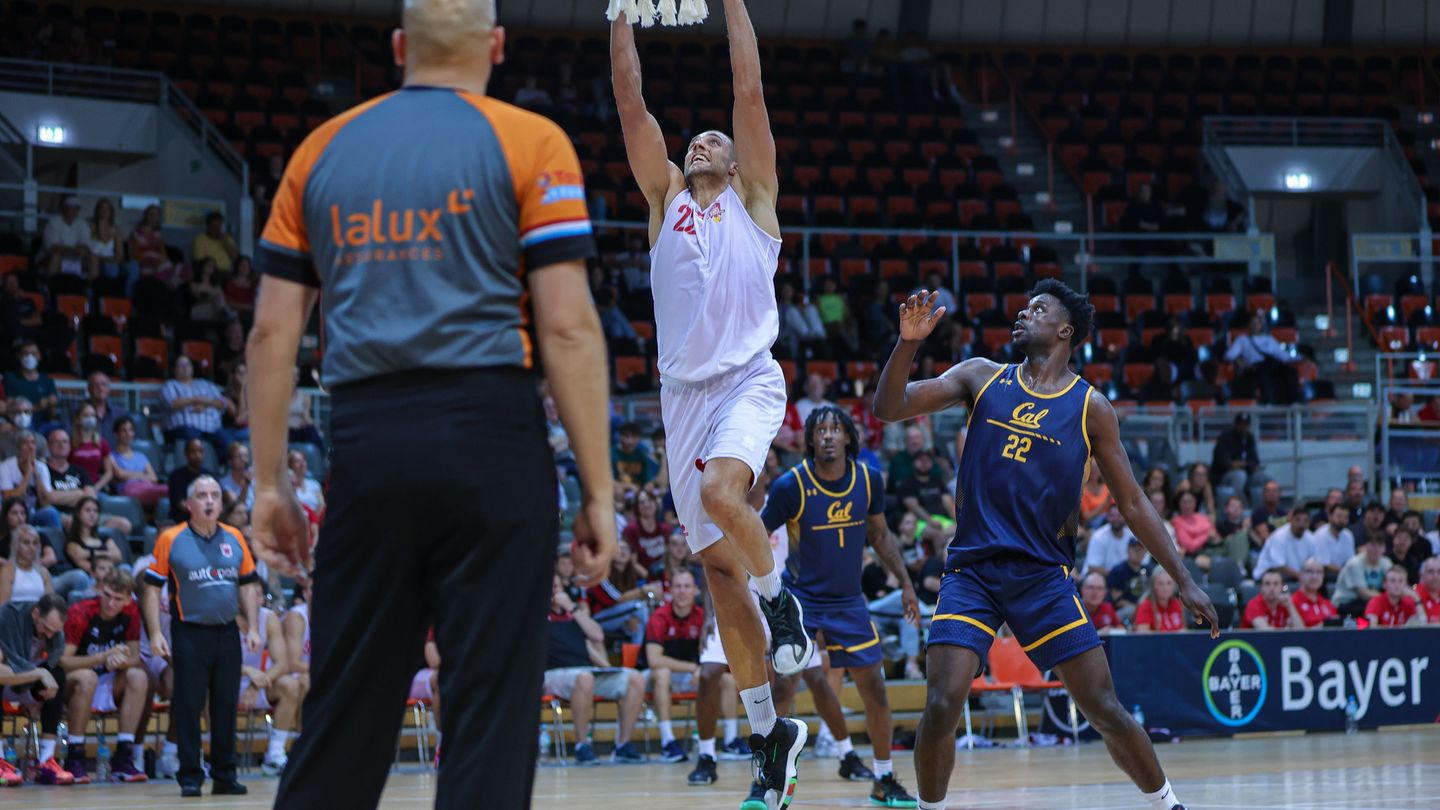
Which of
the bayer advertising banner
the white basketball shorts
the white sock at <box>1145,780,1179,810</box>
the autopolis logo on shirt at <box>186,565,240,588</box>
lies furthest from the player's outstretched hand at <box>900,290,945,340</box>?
the bayer advertising banner

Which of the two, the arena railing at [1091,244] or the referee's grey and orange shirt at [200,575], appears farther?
the arena railing at [1091,244]

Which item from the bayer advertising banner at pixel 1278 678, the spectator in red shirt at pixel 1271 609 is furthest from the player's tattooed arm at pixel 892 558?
the spectator in red shirt at pixel 1271 609

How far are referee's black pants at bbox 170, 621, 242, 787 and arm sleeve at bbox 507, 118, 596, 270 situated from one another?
891cm

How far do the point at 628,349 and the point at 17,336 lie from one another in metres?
7.09

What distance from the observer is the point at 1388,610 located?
1731 cm

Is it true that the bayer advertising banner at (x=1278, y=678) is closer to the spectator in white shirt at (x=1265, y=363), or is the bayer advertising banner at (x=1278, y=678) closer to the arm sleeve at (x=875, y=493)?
the arm sleeve at (x=875, y=493)

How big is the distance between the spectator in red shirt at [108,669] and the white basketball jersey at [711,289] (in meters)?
7.37

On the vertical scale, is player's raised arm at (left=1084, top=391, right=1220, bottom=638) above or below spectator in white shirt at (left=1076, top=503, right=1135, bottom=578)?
above

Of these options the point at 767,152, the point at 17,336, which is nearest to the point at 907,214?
the point at 17,336

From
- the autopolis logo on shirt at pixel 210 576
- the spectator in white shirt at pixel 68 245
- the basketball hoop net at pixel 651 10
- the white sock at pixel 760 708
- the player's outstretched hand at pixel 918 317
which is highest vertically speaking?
the spectator in white shirt at pixel 68 245

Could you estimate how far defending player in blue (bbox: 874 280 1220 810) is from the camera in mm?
6934

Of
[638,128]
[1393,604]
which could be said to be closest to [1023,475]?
[638,128]

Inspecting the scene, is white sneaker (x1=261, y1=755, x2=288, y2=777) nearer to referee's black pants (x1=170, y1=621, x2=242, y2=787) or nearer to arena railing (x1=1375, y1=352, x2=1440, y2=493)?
referee's black pants (x1=170, y1=621, x2=242, y2=787)

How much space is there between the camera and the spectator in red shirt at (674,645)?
1482 cm
